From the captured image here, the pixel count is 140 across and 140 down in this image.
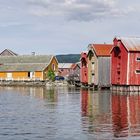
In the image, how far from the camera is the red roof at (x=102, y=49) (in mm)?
94969

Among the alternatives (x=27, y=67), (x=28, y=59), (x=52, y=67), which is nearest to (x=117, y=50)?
(x=27, y=67)

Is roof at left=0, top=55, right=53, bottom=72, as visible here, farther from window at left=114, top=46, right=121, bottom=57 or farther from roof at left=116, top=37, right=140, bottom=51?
roof at left=116, top=37, right=140, bottom=51

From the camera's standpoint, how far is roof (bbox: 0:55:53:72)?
123 m

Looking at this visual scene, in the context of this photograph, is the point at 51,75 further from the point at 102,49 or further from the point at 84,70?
the point at 102,49

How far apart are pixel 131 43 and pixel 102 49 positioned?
15.8 metres

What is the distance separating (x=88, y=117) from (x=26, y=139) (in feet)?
37.0

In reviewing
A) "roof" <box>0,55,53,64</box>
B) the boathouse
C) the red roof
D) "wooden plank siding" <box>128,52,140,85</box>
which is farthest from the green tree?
"wooden plank siding" <box>128,52,140,85</box>

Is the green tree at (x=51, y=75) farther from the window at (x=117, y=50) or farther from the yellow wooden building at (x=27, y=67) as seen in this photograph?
the window at (x=117, y=50)

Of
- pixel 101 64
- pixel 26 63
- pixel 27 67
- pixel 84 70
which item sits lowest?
pixel 84 70

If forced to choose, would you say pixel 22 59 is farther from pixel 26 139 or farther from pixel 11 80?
pixel 26 139

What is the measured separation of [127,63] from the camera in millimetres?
79562

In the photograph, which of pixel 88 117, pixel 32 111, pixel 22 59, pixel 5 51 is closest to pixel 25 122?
pixel 88 117

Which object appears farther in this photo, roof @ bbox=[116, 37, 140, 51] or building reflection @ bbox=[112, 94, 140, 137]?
roof @ bbox=[116, 37, 140, 51]

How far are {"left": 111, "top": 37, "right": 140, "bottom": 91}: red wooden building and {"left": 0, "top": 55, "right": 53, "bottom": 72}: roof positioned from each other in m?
41.0
